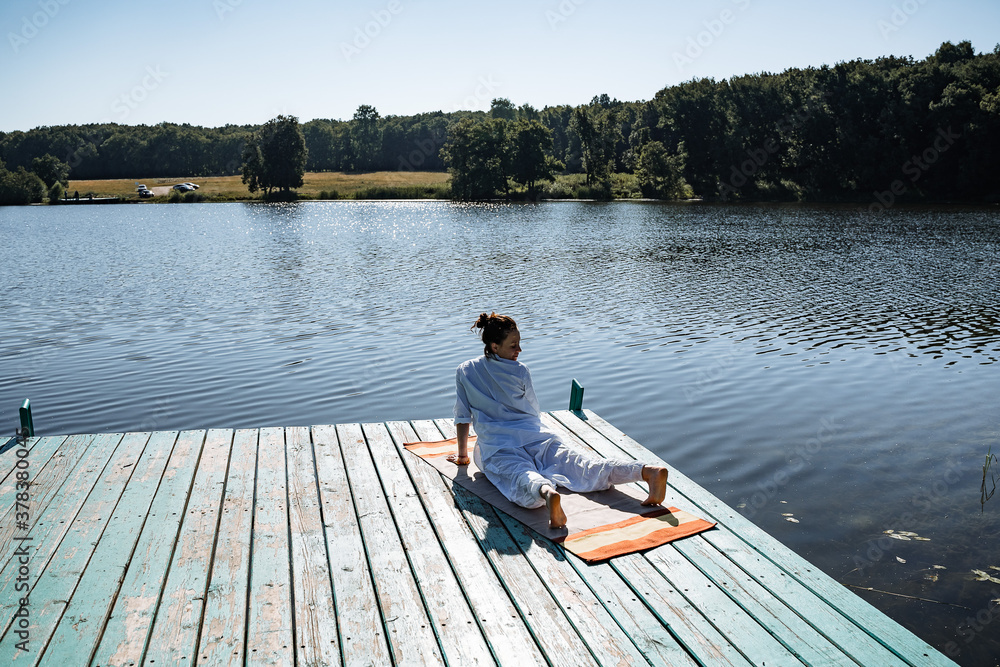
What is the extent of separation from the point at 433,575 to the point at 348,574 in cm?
45

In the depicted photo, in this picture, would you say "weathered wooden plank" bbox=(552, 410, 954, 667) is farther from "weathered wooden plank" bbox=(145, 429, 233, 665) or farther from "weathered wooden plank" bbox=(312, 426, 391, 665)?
"weathered wooden plank" bbox=(145, 429, 233, 665)

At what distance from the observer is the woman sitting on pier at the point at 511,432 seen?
4949mm

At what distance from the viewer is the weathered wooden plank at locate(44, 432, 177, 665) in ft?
10.8

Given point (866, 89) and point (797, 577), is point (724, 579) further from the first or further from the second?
point (866, 89)

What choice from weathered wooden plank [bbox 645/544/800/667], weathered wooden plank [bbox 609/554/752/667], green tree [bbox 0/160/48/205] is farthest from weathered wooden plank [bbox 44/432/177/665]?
green tree [bbox 0/160/48/205]

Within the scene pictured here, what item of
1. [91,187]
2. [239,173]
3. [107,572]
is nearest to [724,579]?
[107,572]

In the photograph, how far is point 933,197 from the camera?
59.6 meters

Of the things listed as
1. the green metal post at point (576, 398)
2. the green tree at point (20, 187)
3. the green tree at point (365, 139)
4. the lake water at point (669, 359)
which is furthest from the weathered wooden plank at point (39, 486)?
the green tree at point (365, 139)

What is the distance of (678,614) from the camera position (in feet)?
11.9

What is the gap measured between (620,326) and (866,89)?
58819mm

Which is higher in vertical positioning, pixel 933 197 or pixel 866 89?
pixel 866 89

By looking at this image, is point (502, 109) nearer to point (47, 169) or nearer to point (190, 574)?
point (47, 169)

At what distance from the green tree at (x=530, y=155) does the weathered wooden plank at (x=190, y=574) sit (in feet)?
242

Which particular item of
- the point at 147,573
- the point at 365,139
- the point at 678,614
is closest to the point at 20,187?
the point at 365,139
